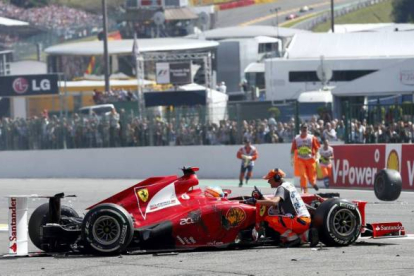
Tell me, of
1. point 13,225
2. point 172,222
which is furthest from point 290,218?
point 13,225

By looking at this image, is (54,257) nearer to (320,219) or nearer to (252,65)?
(320,219)

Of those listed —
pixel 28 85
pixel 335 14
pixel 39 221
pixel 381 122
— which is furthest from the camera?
pixel 335 14

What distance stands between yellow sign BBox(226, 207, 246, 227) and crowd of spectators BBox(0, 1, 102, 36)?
6826 centimetres

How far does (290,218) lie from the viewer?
40.6ft

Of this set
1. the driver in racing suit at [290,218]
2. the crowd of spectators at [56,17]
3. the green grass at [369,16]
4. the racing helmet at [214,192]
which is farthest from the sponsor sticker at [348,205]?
the green grass at [369,16]

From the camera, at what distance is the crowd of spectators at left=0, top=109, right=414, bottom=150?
3009cm

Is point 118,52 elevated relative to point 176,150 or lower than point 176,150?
elevated

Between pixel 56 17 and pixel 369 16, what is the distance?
24565 mm

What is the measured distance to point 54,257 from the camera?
39.7 feet

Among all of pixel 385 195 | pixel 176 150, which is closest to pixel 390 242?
pixel 385 195

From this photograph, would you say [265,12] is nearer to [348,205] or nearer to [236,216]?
[348,205]

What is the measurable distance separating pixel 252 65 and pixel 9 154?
2444 centimetres

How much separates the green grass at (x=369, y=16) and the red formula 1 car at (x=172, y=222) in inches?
2734

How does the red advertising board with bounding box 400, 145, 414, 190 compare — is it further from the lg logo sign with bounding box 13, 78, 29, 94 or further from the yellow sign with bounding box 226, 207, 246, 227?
the lg logo sign with bounding box 13, 78, 29, 94
